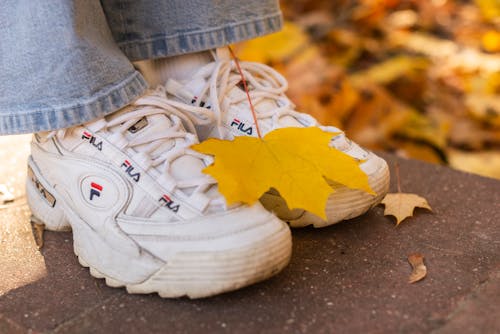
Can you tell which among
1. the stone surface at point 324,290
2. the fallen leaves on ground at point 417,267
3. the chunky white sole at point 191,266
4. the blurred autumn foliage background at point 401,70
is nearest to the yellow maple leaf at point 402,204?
the stone surface at point 324,290

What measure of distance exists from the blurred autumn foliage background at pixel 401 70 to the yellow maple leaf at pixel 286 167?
3.26 ft

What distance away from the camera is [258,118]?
1.19 meters

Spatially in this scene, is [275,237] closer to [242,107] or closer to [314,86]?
[242,107]

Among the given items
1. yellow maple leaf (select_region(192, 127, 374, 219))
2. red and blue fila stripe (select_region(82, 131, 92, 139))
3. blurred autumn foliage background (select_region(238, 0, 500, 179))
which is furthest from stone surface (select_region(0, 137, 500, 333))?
blurred autumn foliage background (select_region(238, 0, 500, 179))

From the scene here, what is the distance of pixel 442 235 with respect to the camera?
119cm

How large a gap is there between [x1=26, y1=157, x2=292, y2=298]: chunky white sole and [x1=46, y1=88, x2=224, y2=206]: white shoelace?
0.33 feet

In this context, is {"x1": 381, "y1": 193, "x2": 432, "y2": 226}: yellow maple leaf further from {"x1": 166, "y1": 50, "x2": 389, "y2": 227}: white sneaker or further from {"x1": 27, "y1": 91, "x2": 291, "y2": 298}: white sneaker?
{"x1": 27, "y1": 91, "x2": 291, "y2": 298}: white sneaker

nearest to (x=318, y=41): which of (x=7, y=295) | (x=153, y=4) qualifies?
(x=153, y=4)

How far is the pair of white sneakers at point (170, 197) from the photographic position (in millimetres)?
957

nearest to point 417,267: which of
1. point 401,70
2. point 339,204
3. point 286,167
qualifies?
point 339,204

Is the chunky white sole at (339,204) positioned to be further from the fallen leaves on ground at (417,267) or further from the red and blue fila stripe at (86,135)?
the red and blue fila stripe at (86,135)

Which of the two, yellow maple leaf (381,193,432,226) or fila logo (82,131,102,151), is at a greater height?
fila logo (82,131,102,151)

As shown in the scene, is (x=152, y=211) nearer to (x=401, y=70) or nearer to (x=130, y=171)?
(x=130, y=171)

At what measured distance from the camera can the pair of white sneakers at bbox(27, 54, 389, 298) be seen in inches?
37.7
